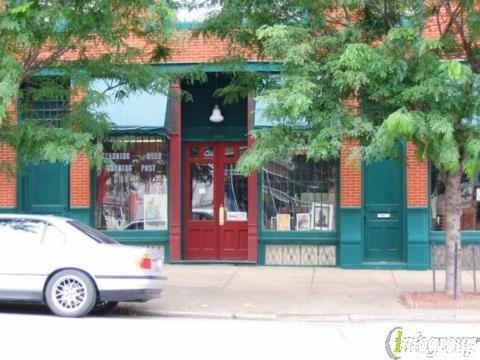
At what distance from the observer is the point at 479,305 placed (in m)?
10.3

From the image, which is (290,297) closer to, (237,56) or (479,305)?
(479,305)

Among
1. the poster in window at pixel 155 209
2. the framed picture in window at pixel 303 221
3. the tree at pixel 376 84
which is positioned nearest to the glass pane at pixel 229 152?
the poster in window at pixel 155 209

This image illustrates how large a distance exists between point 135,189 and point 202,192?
151 centimetres

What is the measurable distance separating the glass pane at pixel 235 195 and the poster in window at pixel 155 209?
1.42 m

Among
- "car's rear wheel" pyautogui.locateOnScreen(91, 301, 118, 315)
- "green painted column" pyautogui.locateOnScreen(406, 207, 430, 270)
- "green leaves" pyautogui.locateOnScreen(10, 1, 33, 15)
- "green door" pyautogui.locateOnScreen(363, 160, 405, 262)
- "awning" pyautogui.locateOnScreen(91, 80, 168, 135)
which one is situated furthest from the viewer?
"green door" pyautogui.locateOnScreen(363, 160, 405, 262)

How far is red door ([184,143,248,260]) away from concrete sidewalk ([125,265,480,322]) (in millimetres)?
612

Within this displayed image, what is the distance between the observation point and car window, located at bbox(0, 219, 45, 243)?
32.2ft

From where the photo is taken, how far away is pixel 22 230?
9.88m

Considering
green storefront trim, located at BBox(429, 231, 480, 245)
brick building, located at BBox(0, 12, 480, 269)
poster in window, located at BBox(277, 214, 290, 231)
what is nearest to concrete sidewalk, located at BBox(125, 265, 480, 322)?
brick building, located at BBox(0, 12, 480, 269)

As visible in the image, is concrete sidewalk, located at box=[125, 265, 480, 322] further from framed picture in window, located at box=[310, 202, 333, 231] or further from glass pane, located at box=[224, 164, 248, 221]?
glass pane, located at box=[224, 164, 248, 221]

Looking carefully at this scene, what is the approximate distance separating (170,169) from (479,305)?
7.36 m

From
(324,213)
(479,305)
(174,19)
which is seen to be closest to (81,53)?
(174,19)

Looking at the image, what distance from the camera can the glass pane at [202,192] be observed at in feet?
51.4

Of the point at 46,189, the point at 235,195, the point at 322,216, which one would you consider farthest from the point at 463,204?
the point at 46,189
